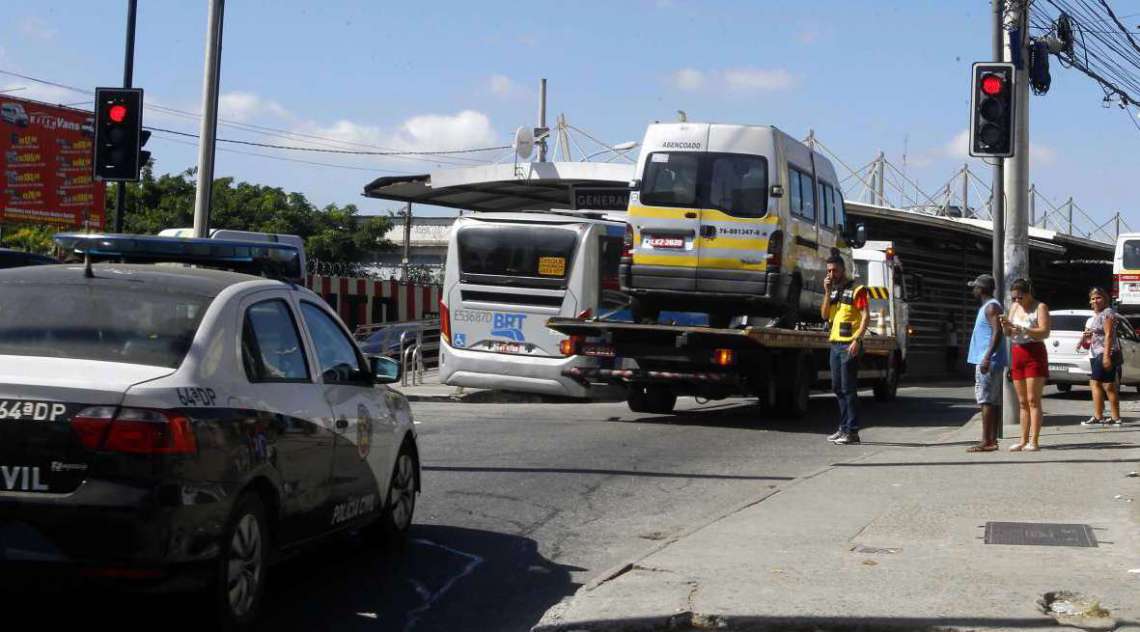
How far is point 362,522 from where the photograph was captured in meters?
7.61

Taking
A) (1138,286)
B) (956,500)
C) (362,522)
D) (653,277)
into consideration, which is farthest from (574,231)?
(1138,286)

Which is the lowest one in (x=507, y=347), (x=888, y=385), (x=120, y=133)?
(x=888, y=385)

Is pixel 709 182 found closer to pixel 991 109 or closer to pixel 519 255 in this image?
pixel 991 109

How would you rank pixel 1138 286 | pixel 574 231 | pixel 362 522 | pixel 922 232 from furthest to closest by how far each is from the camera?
pixel 922 232
pixel 1138 286
pixel 574 231
pixel 362 522

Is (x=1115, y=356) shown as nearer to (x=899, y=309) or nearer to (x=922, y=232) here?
(x=899, y=309)

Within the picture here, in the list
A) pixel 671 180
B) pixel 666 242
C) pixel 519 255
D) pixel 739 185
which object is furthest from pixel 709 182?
pixel 519 255

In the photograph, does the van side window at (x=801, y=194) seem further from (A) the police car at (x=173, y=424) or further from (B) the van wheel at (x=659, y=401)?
(A) the police car at (x=173, y=424)

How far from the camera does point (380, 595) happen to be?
7211 mm

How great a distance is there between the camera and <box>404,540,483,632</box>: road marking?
6.77m

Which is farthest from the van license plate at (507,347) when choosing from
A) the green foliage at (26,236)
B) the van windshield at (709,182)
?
the green foliage at (26,236)

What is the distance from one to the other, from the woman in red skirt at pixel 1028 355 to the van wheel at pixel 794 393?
12.7 feet

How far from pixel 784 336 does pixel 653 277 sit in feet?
6.01

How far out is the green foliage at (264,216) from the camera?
56719 mm

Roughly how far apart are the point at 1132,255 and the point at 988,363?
2411cm
